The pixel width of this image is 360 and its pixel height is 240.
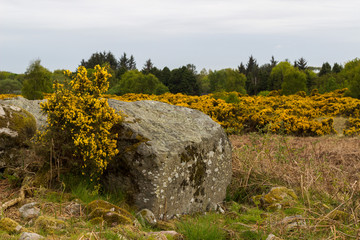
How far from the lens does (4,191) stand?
5.78 meters

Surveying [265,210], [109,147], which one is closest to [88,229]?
[109,147]

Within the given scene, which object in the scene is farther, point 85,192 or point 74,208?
point 85,192

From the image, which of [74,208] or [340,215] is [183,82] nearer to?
[74,208]

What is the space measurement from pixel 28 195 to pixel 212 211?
3.17 metres

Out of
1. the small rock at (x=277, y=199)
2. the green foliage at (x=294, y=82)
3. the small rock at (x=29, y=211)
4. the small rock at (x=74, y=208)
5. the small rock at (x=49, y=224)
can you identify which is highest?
the green foliage at (x=294, y=82)

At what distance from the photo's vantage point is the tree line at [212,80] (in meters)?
28.8

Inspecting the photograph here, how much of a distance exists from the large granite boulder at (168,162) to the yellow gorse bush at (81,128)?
0.92ft

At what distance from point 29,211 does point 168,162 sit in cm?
210

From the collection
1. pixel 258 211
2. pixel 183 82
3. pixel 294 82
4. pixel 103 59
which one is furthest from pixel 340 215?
pixel 103 59

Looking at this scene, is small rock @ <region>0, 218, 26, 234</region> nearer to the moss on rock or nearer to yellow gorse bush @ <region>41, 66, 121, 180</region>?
the moss on rock

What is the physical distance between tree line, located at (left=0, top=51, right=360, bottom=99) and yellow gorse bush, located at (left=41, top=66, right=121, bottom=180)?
486 cm

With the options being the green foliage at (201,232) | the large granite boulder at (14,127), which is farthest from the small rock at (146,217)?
the large granite boulder at (14,127)

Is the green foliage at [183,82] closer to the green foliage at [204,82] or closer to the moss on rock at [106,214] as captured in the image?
the green foliage at [204,82]

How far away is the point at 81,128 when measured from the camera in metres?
5.42
